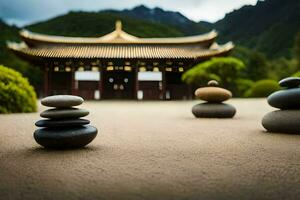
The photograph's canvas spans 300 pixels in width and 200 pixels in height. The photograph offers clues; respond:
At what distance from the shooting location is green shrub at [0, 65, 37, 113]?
11336mm

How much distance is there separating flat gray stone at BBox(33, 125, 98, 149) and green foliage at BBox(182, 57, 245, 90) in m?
17.6

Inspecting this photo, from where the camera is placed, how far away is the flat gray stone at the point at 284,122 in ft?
19.9

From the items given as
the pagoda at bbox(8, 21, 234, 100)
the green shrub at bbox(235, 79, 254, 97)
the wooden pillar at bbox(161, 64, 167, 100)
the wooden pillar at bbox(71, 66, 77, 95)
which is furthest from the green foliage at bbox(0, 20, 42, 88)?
the green shrub at bbox(235, 79, 254, 97)

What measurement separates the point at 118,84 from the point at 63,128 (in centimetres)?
2161

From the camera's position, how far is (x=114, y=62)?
24.9 meters

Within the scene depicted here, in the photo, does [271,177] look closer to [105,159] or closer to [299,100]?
[105,159]

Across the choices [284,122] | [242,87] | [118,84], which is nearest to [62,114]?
[284,122]

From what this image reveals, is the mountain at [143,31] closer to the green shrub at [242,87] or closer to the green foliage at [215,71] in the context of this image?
the green shrub at [242,87]

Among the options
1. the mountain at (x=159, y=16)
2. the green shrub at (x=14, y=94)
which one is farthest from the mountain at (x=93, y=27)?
the green shrub at (x=14, y=94)

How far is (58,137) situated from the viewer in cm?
438

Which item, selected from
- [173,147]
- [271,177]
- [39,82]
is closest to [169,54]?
[39,82]

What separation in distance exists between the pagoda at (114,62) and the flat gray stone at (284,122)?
55.0 feet

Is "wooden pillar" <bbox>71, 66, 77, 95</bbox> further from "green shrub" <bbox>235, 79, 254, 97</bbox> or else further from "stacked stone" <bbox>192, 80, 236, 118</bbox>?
"stacked stone" <bbox>192, 80, 236, 118</bbox>

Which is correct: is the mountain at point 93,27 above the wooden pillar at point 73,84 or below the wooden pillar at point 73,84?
above
